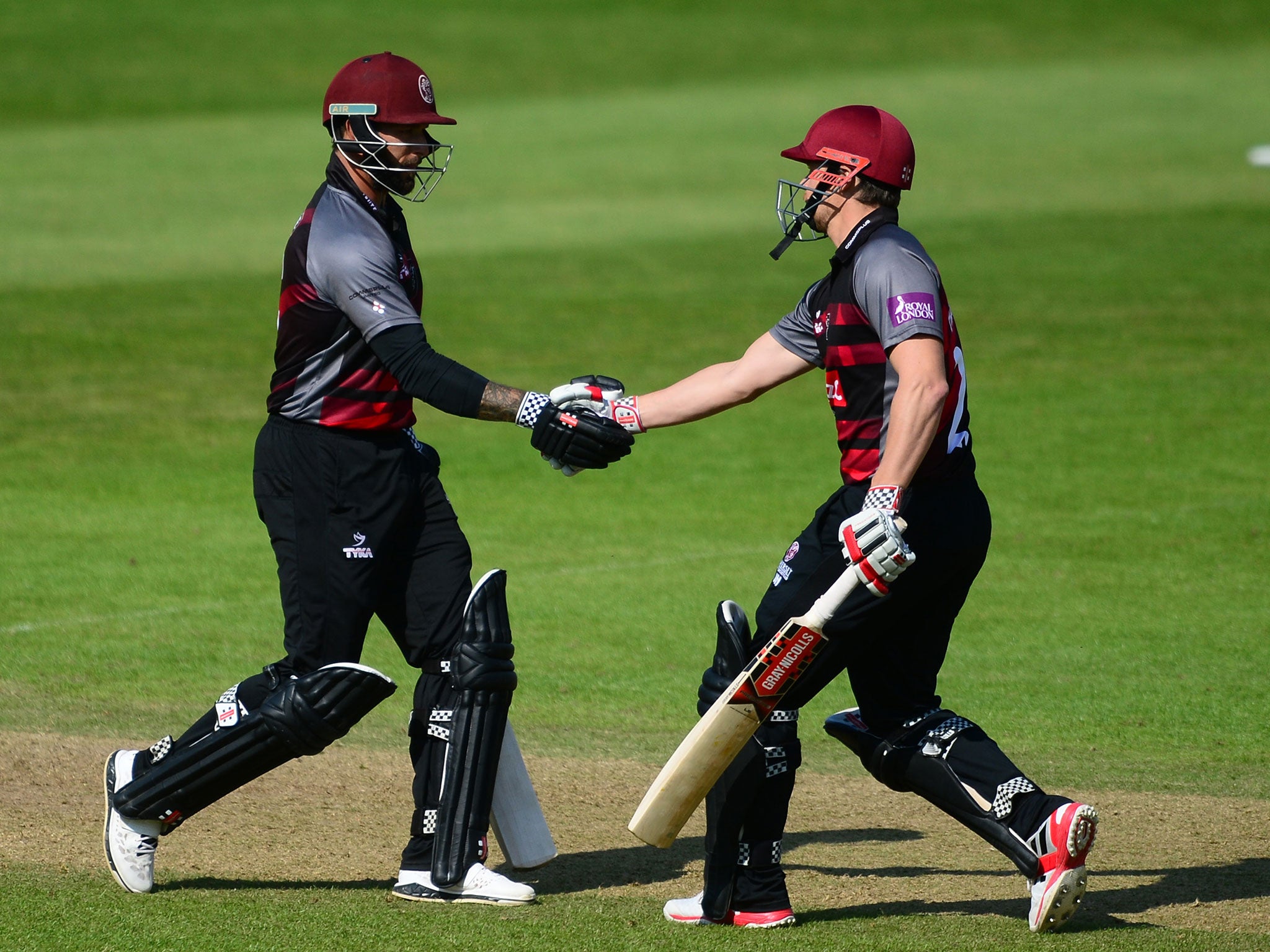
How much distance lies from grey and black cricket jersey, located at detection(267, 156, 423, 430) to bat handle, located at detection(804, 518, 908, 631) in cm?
145

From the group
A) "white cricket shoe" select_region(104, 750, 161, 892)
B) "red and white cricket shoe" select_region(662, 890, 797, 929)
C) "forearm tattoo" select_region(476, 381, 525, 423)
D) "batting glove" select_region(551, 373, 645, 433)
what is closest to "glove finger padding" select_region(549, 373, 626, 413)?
"batting glove" select_region(551, 373, 645, 433)

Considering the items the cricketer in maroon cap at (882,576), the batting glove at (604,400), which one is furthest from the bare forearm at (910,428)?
the batting glove at (604,400)

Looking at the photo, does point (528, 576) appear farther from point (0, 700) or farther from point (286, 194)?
point (286, 194)

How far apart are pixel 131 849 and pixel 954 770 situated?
A: 245 cm

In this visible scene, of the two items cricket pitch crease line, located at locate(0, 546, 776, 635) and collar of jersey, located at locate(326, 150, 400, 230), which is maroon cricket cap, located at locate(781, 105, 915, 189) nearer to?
collar of jersey, located at locate(326, 150, 400, 230)

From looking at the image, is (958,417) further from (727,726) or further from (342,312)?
(342,312)

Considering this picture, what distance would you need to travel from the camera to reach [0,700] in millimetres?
7391

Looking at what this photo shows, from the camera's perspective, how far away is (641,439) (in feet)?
44.6

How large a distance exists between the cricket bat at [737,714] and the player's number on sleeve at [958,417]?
0.44 m

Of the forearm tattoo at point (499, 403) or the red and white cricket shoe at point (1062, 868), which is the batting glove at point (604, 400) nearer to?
the forearm tattoo at point (499, 403)

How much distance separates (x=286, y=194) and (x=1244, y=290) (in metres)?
14.6

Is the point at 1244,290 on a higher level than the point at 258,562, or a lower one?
higher

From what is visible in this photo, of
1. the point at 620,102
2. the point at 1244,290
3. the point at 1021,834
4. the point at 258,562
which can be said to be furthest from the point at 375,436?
the point at 620,102

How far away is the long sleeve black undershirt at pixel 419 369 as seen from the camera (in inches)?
208
